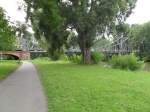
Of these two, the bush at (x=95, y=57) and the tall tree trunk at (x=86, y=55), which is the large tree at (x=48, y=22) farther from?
the bush at (x=95, y=57)

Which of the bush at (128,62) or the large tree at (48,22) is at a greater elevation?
the large tree at (48,22)

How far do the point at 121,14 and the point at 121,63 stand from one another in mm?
6226

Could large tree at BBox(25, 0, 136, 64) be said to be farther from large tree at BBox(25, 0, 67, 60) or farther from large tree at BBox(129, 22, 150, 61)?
large tree at BBox(129, 22, 150, 61)

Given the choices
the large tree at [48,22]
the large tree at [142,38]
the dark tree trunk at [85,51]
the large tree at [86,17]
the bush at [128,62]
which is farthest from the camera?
the large tree at [142,38]

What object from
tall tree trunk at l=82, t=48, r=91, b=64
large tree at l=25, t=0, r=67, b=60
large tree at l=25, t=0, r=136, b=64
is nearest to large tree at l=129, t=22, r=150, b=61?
tall tree trunk at l=82, t=48, r=91, b=64

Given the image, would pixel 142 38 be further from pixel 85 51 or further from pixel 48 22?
pixel 48 22

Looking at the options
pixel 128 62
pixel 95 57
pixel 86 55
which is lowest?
pixel 128 62

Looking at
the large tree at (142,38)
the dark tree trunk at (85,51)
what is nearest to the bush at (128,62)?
the dark tree trunk at (85,51)

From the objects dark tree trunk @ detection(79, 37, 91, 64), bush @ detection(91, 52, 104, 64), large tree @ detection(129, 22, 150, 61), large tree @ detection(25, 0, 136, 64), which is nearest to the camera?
large tree @ detection(25, 0, 136, 64)

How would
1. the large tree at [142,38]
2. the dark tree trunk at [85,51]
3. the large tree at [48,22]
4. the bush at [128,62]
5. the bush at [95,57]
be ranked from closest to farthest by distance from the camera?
the large tree at [48,22]
the bush at [128,62]
the dark tree trunk at [85,51]
the bush at [95,57]
the large tree at [142,38]

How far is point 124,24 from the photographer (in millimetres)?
40062

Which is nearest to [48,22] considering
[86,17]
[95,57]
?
[86,17]

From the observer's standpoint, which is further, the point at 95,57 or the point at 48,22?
the point at 95,57

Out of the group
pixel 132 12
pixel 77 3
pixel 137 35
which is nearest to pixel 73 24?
pixel 77 3
